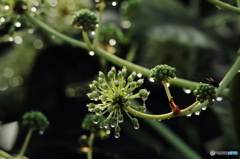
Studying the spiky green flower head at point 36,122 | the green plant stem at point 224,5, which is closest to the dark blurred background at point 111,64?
the spiky green flower head at point 36,122

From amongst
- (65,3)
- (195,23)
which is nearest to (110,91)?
(65,3)

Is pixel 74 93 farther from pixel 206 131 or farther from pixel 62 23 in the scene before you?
pixel 206 131

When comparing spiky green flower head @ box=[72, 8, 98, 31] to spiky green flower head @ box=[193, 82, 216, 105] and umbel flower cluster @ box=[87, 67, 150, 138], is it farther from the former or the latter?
spiky green flower head @ box=[193, 82, 216, 105]

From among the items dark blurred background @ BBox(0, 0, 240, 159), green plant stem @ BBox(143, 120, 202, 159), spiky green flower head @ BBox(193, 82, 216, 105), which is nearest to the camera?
spiky green flower head @ BBox(193, 82, 216, 105)

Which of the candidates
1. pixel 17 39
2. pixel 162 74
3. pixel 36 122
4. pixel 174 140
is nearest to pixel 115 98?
pixel 162 74

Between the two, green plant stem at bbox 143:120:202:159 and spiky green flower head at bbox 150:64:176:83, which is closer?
spiky green flower head at bbox 150:64:176:83

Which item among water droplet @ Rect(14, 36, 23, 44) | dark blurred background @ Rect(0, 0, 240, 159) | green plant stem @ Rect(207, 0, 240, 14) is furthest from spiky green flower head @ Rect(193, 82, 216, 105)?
water droplet @ Rect(14, 36, 23, 44)
